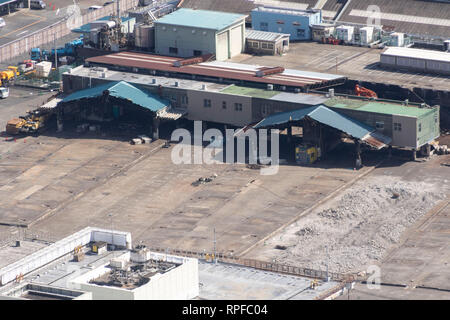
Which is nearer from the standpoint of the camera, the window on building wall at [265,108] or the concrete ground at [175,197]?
the concrete ground at [175,197]

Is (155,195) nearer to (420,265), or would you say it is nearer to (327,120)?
(327,120)

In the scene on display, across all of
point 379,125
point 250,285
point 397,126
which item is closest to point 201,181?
point 379,125

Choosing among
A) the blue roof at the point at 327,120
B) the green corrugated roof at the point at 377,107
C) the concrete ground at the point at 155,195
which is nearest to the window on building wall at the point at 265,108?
the blue roof at the point at 327,120

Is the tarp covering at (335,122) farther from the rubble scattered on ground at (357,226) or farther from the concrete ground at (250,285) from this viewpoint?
the concrete ground at (250,285)
